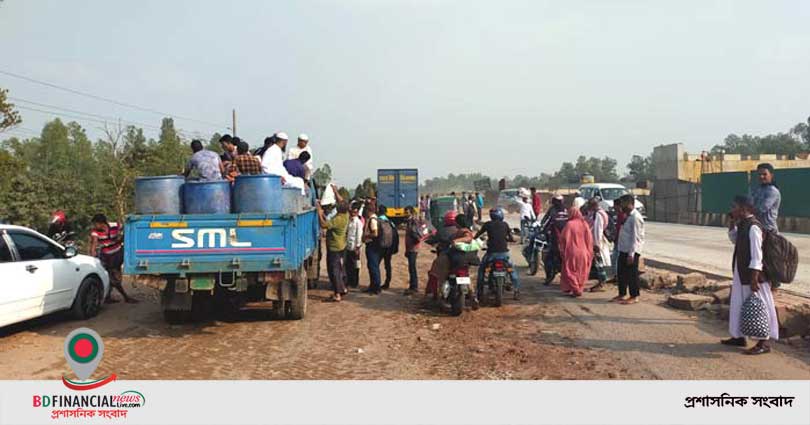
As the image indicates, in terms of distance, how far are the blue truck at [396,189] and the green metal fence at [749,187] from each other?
1326 centimetres

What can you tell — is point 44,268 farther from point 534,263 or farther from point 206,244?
point 534,263

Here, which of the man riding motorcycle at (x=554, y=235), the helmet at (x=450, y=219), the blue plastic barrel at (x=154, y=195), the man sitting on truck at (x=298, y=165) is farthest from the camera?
the man riding motorcycle at (x=554, y=235)

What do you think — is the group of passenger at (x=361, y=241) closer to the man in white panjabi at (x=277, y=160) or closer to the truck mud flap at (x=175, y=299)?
the man in white panjabi at (x=277, y=160)

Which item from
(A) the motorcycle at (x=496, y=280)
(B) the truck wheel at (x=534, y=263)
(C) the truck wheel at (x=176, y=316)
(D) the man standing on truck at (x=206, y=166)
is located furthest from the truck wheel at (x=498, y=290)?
(C) the truck wheel at (x=176, y=316)

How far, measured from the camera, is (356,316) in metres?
8.50

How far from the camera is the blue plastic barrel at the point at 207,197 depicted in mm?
7156

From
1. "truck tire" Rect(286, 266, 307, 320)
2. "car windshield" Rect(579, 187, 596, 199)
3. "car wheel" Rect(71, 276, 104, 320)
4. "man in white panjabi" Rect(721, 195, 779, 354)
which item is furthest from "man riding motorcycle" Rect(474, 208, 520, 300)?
"car windshield" Rect(579, 187, 596, 199)

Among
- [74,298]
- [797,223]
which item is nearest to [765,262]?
[74,298]

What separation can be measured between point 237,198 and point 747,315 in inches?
229

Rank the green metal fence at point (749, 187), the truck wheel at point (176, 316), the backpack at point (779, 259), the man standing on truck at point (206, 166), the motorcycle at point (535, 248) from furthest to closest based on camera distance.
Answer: the green metal fence at point (749, 187) < the motorcycle at point (535, 248) < the truck wheel at point (176, 316) < the man standing on truck at point (206, 166) < the backpack at point (779, 259)

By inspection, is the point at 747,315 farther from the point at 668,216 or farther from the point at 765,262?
the point at 668,216

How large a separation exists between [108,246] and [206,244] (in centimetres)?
384

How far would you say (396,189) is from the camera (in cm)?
2834
